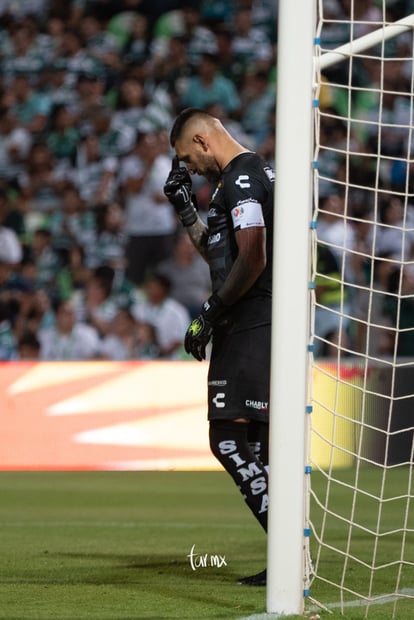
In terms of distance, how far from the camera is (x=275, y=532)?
14.3ft

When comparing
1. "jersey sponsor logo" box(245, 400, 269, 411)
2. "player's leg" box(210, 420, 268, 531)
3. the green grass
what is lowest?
the green grass

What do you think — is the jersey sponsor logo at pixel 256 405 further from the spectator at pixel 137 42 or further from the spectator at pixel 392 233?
the spectator at pixel 137 42

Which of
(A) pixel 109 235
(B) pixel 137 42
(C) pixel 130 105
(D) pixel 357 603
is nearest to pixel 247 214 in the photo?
(D) pixel 357 603

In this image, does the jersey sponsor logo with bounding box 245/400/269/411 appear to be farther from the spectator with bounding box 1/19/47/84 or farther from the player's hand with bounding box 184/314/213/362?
the spectator with bounding box 1/19/47/84

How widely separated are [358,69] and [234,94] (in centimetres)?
152

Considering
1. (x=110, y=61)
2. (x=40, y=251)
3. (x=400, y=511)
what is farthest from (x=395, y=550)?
(x=110, y=61)

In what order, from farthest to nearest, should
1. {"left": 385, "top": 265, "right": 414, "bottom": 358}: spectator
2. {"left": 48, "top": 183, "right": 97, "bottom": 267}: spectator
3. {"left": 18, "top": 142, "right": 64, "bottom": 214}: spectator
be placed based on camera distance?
{"left": 18, "top": 142, "right": 64, "bottom": 214}: spectator < {"left": 48, "top": 183, "right": 97, "bottom": 267}: spectator < {"left": 385, "top": 265, "right": 414, "bottom": 358}: spectator

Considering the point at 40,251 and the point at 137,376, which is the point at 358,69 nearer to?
the point at 40,251

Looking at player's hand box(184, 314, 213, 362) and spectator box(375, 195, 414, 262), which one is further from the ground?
spectator box(375, 195, 414, 262)

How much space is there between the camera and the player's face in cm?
571

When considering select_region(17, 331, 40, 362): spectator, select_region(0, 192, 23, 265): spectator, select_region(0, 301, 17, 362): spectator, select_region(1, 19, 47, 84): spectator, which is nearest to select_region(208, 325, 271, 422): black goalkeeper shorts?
select_region(17, 331, 40, 362): spectator

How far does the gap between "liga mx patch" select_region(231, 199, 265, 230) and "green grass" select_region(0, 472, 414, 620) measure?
1540mm

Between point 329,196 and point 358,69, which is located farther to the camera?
point 358,69

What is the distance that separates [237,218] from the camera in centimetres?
545
